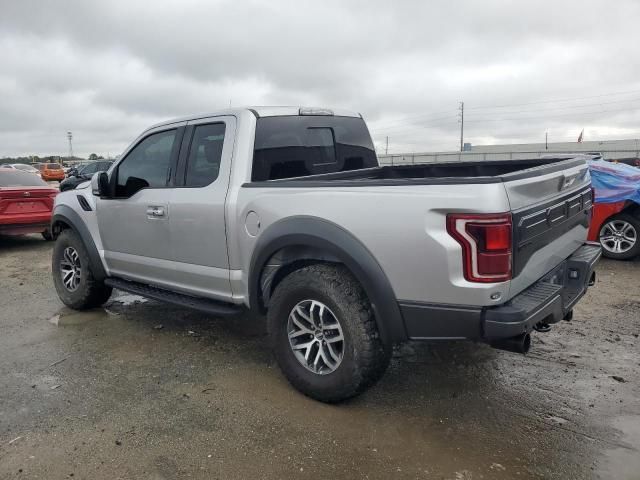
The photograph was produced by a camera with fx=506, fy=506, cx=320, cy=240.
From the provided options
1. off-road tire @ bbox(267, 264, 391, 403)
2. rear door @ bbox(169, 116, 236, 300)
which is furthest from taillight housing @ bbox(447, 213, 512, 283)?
rear door @ bbox(169, 116, 236, 300)

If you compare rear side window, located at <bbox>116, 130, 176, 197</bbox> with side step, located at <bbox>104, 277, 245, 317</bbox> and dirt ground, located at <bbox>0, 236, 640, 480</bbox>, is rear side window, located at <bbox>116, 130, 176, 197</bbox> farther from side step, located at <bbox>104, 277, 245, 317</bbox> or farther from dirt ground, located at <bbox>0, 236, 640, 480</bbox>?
dirt ground, located at <bbox>0, 236, 640, 480</bbox>

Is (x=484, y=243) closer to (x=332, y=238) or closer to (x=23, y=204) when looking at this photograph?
(x=332, y=238)

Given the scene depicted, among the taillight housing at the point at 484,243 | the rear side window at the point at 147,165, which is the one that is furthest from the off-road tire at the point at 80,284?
the taillight housing at the point at 484,243

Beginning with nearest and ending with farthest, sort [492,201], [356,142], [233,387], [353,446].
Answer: [492,201], [353,446], [233,387], [356,142]

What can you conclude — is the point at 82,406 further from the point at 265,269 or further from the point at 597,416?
the point at 597,416

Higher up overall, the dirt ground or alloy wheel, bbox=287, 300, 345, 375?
alloy wheel, bbox=287, 300, 345, 375

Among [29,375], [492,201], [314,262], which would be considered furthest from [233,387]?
[492,201]

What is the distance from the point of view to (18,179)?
31.6 ft

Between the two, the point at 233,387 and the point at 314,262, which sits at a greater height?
the point at 314,262

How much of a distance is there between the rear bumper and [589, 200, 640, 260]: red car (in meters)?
4.48

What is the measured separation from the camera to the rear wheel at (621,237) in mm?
6805

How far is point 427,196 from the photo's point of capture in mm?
2605

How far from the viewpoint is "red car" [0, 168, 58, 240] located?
892 centimetres

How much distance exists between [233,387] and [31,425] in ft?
4.10
